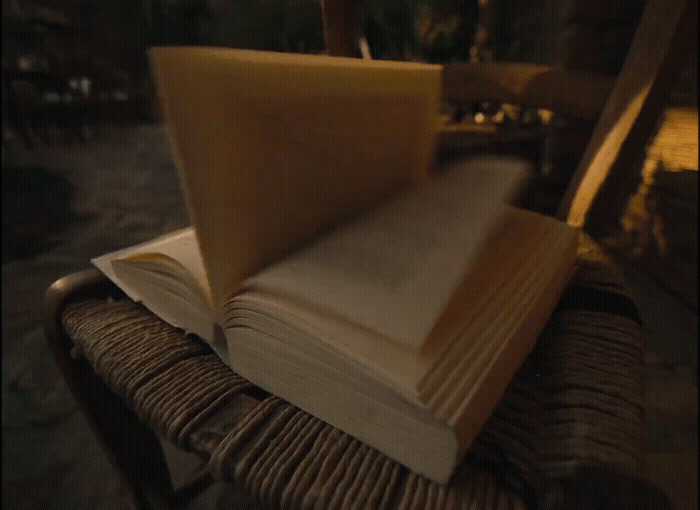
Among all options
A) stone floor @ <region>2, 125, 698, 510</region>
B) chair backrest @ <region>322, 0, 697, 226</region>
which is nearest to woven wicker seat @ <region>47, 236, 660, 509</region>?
stone floor @ <region>2, 125, 698, 510</region>

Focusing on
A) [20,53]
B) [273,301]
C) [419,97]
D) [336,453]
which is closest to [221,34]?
[419,97]

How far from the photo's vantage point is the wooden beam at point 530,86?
1.05 metres

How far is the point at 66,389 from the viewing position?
126cm

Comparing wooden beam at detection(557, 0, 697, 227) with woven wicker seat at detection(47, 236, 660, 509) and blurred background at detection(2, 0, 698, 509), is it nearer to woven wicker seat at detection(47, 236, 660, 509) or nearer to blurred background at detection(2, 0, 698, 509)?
blurred background at detection(2, 0, 698, 509)

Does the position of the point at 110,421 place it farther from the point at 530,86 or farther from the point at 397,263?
the point at 530,86

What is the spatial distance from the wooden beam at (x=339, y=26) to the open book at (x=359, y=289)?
1.28ft

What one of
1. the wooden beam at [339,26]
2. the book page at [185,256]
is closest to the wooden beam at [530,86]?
the wooden beam at [339,26]

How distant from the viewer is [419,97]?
0.51 metres

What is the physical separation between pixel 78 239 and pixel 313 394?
2221mm

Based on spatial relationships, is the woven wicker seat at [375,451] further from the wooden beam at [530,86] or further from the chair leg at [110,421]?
the wooden beam at [530,86]

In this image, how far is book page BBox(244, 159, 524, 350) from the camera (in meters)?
0.30

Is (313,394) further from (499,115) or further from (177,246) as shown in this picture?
(499,115)

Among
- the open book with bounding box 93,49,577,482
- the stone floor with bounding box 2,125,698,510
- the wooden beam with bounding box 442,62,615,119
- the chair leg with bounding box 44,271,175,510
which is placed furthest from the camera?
the wooden beam with bounding box 442,62,615,119

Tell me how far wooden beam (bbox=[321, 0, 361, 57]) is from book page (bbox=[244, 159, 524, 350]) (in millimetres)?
491
